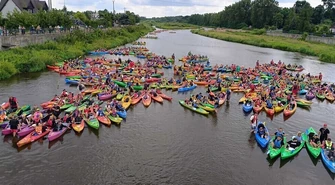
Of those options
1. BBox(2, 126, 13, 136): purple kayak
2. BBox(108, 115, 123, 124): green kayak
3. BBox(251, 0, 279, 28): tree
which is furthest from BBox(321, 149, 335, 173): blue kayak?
BBox(251, 0, 279, 28): tree

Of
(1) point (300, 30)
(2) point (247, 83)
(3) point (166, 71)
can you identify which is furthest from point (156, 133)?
(1) point (300, 30)

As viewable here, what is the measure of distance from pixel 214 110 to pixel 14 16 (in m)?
37.7

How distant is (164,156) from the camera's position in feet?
68.5

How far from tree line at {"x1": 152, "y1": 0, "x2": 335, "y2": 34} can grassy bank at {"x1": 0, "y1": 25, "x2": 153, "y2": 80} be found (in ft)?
217

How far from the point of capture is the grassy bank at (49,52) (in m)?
41.8

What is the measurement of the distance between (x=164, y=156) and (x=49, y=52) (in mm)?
38980

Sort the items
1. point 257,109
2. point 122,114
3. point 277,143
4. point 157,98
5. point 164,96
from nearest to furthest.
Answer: point 277,143 → point 122,114 → point 257,109 → point 157,98 → point 164,96

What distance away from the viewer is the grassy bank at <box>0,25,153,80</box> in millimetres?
41781

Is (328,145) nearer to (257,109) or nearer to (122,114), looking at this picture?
(257,109)

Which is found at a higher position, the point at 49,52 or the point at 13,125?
the point at 49,52

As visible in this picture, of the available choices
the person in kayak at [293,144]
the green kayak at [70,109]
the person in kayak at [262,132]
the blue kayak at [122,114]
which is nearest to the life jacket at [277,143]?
the person in kayak at [293,144]

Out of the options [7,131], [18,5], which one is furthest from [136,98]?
[18,5]

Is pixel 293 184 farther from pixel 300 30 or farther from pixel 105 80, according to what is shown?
pixel 300 30

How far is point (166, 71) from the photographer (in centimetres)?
4862
